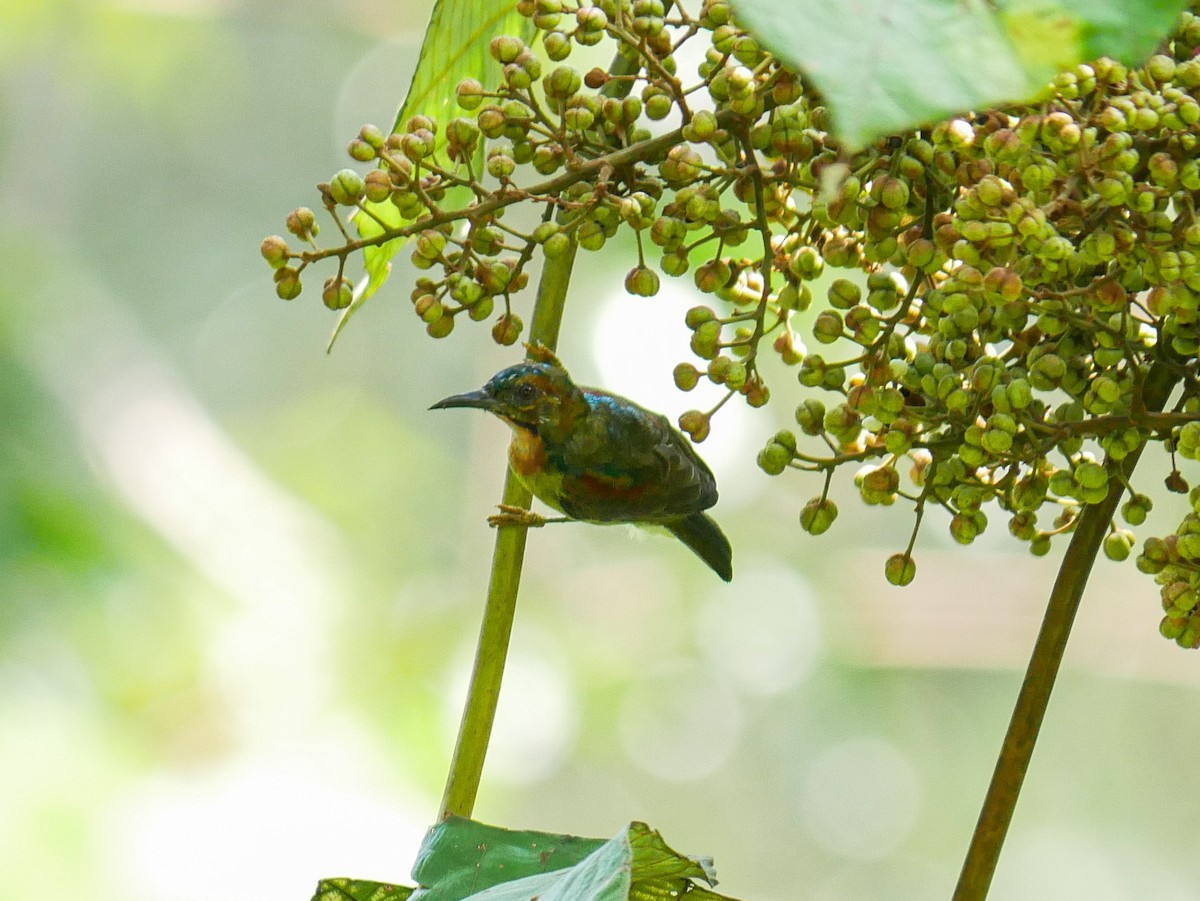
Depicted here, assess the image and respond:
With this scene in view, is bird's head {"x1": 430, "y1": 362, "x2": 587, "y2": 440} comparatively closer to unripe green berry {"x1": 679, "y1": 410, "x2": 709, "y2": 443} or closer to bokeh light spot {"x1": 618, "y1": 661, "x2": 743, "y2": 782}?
unripe green berry {"x1": 679, "y1": 410, "x2": 709, "y2": 443}

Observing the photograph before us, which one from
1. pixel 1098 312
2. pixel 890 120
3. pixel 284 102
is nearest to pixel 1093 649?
pixel 1098 312

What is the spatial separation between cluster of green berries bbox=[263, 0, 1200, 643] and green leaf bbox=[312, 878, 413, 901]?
1.25 ft

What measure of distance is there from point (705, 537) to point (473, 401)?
51 centimetres

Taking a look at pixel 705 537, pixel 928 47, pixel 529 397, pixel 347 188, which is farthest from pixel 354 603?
pixel 928 47

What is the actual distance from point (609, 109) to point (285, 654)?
396cm

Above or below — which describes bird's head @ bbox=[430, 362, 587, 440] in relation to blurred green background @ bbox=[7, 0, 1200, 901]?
below

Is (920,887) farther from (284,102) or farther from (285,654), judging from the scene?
(284,102)

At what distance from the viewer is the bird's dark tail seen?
1942 mm

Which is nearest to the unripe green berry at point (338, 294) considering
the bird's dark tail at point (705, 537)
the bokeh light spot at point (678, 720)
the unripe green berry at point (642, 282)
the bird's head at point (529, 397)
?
the unripe green berry at point (642, 282)

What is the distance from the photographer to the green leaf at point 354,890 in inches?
34.3

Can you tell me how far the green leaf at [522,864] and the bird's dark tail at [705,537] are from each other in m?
1.10

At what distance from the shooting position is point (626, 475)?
1820mm

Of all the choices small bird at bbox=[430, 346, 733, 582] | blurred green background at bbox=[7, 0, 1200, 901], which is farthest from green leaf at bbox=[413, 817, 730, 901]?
blurred green background at bbox=[7, 0, 1200, 901]

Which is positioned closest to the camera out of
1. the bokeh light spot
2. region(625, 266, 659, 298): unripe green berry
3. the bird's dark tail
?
region(625, 266, 659, 298): unripe green berry
